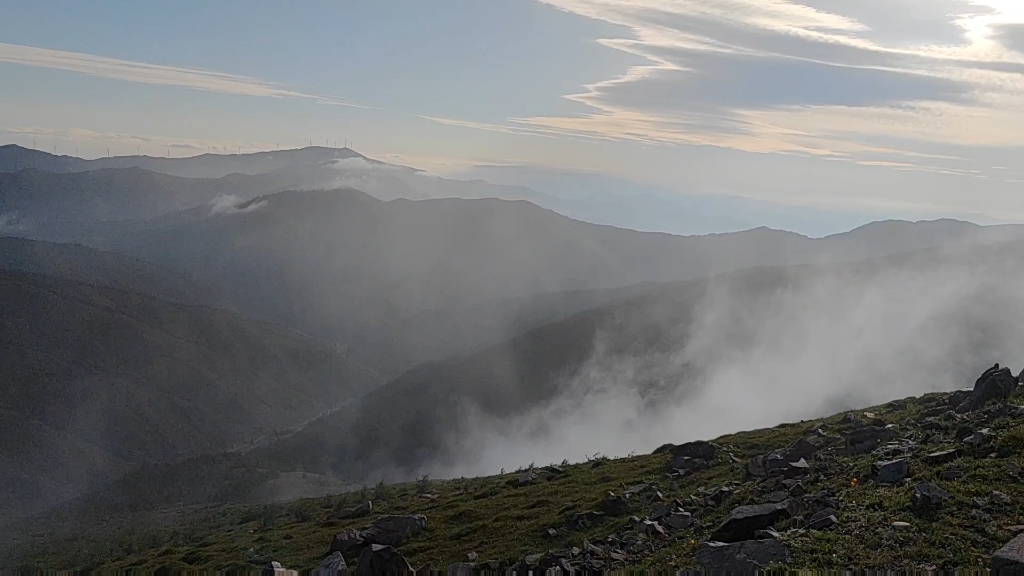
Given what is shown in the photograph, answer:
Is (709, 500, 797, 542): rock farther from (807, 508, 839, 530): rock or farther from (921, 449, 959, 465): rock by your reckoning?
(921, 449, 959, 465): rock

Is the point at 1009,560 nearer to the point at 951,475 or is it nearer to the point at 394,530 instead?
the point at 951,475

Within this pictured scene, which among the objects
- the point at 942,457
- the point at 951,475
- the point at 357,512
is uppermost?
the point at 951,475

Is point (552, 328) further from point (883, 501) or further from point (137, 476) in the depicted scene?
point (883, 501)

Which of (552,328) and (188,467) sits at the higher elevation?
(552,328)

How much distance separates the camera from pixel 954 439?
22891 millimetres

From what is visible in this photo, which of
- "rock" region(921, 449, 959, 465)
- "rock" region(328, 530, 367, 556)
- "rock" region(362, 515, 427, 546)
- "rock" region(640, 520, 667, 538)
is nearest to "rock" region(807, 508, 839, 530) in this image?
"rock" region(921, 449, 959, 465)

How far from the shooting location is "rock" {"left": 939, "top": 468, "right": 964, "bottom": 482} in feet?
62.6

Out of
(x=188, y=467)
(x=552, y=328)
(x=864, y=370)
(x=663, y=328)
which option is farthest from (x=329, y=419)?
(x=864, y=370)

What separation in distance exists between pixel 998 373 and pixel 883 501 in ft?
43.8

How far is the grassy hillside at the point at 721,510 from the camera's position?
54.0 ft

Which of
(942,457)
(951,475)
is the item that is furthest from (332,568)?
(942,457)

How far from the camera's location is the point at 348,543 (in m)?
28.3

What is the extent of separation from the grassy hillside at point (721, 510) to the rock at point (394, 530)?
419mm

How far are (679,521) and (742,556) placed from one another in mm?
6020
